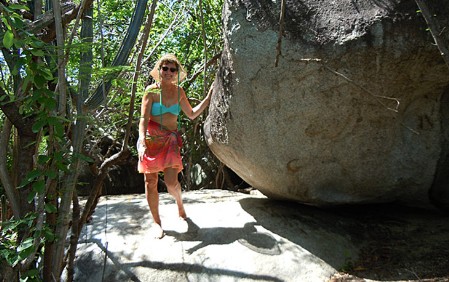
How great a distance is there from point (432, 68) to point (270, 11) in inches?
52.0

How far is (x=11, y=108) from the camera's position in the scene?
9.52 ft

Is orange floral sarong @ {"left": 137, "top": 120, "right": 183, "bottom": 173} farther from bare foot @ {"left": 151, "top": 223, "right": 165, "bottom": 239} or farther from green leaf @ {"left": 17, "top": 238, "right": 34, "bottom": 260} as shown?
green leaf @ {"left": 17, "top": 238, "right": 34, "bottom": 260}

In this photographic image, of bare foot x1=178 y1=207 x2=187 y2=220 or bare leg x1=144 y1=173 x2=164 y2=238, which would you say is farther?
bare foot x1=178 y1=207 x2=187 y2=220

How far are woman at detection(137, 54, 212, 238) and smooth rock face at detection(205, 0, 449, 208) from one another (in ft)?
1.37

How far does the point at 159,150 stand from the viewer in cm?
441

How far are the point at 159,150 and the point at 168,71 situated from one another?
0.67m

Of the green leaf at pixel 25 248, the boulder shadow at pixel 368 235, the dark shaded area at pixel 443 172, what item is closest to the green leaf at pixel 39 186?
the green leaf at pixel 25 248

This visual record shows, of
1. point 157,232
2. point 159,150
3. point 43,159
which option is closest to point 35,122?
point 43,159

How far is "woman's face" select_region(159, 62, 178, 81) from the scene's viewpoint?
431 centimetres

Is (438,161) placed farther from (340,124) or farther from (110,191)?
(110,191)

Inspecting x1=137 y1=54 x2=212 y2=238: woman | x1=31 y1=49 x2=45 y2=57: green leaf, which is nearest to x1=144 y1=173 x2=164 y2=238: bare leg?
x1=137 y1=54 x2=212 y2=238: woman

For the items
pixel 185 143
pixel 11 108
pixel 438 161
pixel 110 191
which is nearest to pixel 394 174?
pixel 438 161

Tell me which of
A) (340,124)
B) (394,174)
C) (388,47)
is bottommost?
(394,174)

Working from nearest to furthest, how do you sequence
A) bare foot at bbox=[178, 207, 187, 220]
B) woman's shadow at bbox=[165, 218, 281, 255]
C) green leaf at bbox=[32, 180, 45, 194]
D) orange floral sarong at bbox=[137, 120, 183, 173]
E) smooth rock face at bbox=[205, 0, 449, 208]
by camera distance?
green leaf at bbox=[32, 180, 45, 194]
smooth rock face at bbox=[205, 0, 449, 208]
woman's shadow at bbox=[165, 218, 281, 255]
orange floral sarong at bbox=[137, 120, 183, 173]
bare foot at bbox=[178, 207, 187, 220]
